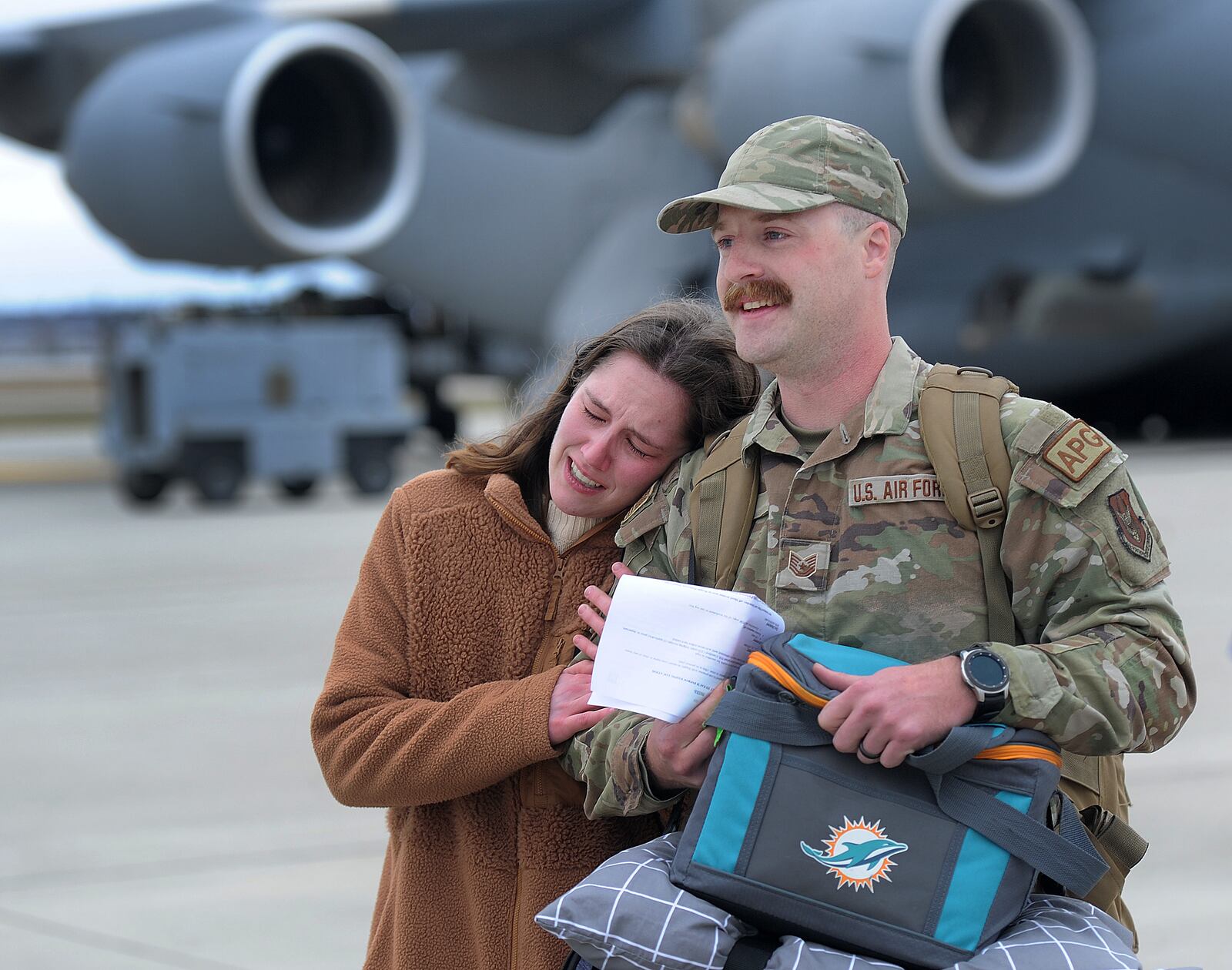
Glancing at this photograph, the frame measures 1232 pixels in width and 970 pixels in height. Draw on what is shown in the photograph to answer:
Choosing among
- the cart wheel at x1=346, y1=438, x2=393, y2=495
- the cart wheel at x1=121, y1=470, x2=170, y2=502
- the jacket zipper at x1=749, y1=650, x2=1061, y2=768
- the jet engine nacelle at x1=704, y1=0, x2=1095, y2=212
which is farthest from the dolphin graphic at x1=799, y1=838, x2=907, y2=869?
the cart wheel at x1=121, y1=470, x2=170, y2=502

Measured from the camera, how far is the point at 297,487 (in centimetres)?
1266

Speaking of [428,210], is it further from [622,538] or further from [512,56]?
[622,538]

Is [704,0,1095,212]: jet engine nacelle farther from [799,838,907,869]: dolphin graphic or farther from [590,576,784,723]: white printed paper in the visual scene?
[799,838,907,869]: dolphin graphic

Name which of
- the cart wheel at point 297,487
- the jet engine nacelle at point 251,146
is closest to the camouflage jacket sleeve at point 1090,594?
Answer: the jet engine nacelle at point 251,146

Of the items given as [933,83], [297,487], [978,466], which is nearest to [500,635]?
[978,466]

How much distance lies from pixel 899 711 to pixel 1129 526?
378 mm

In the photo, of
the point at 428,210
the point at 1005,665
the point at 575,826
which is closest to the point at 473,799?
the point at 575,826

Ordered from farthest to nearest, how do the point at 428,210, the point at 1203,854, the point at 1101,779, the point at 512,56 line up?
the point at 428,210 → the point at 512,56 → the point at 1203,854 → the point at 1101,779

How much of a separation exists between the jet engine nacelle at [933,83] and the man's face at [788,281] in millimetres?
7405

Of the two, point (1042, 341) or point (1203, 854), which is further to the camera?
point (1042, 341)

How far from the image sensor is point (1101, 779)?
1846 millimetres

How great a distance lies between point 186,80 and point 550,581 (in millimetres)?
9384

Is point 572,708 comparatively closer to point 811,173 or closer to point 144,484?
point 811,173

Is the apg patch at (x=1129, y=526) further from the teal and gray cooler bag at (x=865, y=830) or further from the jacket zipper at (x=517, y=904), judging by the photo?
the jacket zipper at (x=517, y=904)
